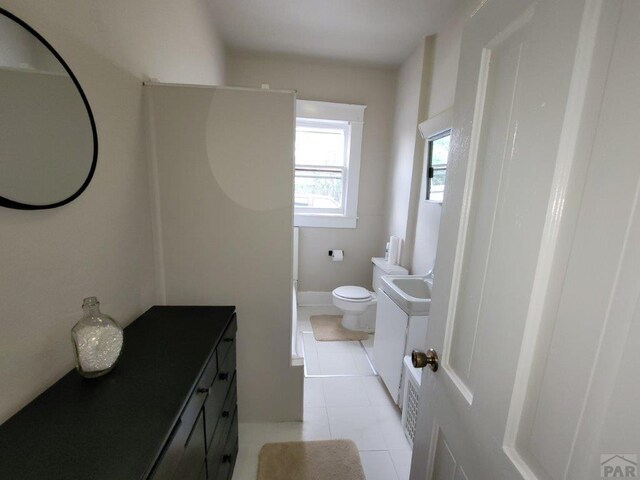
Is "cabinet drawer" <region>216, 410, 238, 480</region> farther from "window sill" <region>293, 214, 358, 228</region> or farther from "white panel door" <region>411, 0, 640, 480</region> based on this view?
"window sill" <region>293, 214, 358, 228</region>

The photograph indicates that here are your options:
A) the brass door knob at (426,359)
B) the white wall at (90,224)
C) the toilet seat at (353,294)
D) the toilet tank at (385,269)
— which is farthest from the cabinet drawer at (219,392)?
the toilet tank at (385,269)

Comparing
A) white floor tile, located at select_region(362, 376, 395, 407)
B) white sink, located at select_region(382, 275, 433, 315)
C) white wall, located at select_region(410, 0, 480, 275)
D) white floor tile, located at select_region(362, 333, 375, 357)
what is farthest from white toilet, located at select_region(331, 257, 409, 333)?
white floor tile, located at select_region(362, 376, 395, 407)

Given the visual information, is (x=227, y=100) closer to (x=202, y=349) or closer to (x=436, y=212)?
(x=202, y=349)

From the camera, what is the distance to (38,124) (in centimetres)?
78

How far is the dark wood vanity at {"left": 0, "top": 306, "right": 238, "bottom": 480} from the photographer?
2.03 ft

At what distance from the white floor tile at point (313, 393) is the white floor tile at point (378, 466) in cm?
45

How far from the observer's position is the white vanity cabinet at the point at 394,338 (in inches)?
69.4

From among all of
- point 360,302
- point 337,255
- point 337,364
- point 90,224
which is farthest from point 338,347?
point 90,224

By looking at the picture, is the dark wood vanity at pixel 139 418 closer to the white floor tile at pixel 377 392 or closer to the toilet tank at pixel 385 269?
the white floor tile at pixel 377 392

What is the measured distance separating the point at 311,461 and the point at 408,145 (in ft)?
8.81

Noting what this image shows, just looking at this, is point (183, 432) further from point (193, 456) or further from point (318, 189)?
point (318, 189)

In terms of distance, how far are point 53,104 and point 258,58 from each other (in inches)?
106

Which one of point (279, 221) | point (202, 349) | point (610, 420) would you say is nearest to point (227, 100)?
point (279, 221)

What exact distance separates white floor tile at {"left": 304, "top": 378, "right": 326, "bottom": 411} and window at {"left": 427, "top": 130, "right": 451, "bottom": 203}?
1747mm
